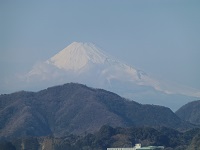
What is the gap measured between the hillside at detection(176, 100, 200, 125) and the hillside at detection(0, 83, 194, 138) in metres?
22.9

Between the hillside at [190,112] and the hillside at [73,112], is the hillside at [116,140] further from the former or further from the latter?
the hillside at [190,112]

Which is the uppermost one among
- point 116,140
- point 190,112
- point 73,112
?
point 190,112

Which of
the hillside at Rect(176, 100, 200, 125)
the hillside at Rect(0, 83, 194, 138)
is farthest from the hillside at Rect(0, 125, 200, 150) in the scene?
the hillside at Rect(176, 100, 200, 125)

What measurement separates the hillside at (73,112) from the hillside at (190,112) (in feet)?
75.1

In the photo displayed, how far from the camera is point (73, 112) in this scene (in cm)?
14512

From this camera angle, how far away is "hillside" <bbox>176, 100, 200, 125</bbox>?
174 metres

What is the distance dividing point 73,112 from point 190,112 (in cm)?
4308

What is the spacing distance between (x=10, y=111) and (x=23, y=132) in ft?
51.7

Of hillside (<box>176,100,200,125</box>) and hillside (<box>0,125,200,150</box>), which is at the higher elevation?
hillside (<box>176,100,200,125</box>)

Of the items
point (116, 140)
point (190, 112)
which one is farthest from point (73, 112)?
point (116, 140)

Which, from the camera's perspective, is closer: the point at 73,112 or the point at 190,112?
the point at 73,112

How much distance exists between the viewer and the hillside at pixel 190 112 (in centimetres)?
17350

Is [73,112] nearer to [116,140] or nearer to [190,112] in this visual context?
[190,112]

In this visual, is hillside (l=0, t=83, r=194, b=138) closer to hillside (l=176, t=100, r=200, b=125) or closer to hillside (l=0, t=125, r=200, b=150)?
hillside (l=176, t=100, r=200, b=125)
